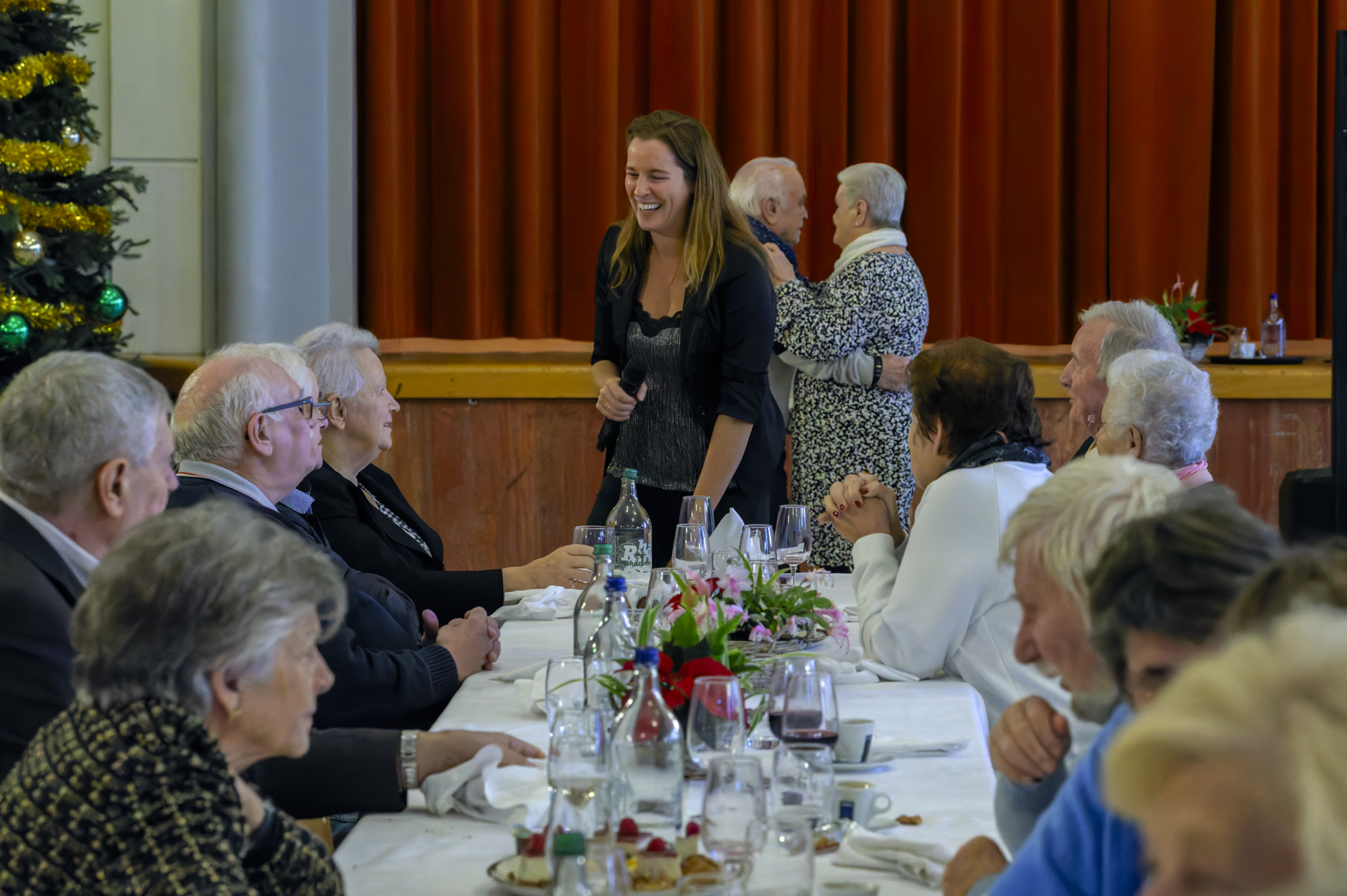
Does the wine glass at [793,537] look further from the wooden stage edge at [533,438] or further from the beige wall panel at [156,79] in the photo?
the beige wall panel at [156,79]

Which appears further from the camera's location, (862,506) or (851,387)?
(851,387)

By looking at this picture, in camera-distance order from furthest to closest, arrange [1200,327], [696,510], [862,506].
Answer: [1200,327] → [696,510] → [862,506]

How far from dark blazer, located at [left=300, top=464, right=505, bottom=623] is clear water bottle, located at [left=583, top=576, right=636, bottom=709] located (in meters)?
0.91

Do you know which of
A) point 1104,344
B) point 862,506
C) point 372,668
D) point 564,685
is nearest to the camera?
A: point 564,685

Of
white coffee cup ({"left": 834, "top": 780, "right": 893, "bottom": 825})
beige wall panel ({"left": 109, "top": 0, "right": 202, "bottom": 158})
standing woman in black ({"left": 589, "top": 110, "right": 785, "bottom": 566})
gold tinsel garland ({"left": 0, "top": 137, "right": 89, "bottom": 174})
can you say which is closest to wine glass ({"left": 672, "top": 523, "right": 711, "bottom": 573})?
standing woman in black ({"left": 589, "top": 110, "right": 785, "bottom": 566})

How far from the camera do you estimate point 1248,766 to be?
0.55 metres

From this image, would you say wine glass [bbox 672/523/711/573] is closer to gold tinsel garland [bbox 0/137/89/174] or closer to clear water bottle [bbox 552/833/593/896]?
clear water bottle [bbox 552/833/593/896]

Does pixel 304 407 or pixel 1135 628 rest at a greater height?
pixel 304 407

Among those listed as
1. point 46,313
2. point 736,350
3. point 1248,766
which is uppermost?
point 46,313

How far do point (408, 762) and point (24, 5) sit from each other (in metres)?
3.74

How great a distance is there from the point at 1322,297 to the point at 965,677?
3.98 metres

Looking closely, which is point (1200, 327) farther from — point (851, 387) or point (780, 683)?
point (780, 683)

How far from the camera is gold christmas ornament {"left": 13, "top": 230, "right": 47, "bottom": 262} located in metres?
4.39

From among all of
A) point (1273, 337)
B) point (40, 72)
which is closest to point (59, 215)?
point (40, 72)
